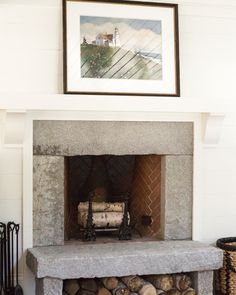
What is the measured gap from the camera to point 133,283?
3283 millimetres

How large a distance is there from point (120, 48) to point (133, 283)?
146 centimetres

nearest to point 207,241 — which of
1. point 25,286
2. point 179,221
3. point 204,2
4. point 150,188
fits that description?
point 179,221

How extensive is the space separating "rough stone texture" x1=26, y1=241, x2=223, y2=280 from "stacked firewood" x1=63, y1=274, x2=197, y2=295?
94mm

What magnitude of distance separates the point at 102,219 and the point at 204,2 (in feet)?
5.26

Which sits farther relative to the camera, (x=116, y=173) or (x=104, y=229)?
(x=116, y=173)

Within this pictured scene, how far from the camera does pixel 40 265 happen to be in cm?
308

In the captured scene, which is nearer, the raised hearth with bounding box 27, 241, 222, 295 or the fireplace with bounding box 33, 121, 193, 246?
the raised hearth with bounding box 27, 241, 222, 295

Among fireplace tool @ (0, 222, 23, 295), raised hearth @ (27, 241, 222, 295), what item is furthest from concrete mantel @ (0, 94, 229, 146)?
raised hearth @ (27, 241, 222, 295)

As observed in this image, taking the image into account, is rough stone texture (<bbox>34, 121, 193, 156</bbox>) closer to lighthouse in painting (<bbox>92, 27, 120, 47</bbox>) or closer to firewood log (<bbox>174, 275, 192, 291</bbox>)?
lighthouse in painting (<bbox>92, 27, 120, 47</bbox>)

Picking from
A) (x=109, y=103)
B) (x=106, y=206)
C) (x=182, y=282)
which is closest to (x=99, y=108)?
(x=109, y=103)

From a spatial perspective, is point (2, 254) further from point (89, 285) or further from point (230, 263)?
point (230, 263)

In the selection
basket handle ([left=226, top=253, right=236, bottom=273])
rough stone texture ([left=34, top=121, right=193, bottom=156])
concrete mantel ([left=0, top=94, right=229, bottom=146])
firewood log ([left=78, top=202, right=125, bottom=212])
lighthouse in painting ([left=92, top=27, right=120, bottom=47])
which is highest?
lighthouse in painting ([left=92, top=27, right=120, bottom=47])

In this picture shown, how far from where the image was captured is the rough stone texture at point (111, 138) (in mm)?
3449

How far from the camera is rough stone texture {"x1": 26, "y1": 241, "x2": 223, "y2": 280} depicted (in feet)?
10.2
